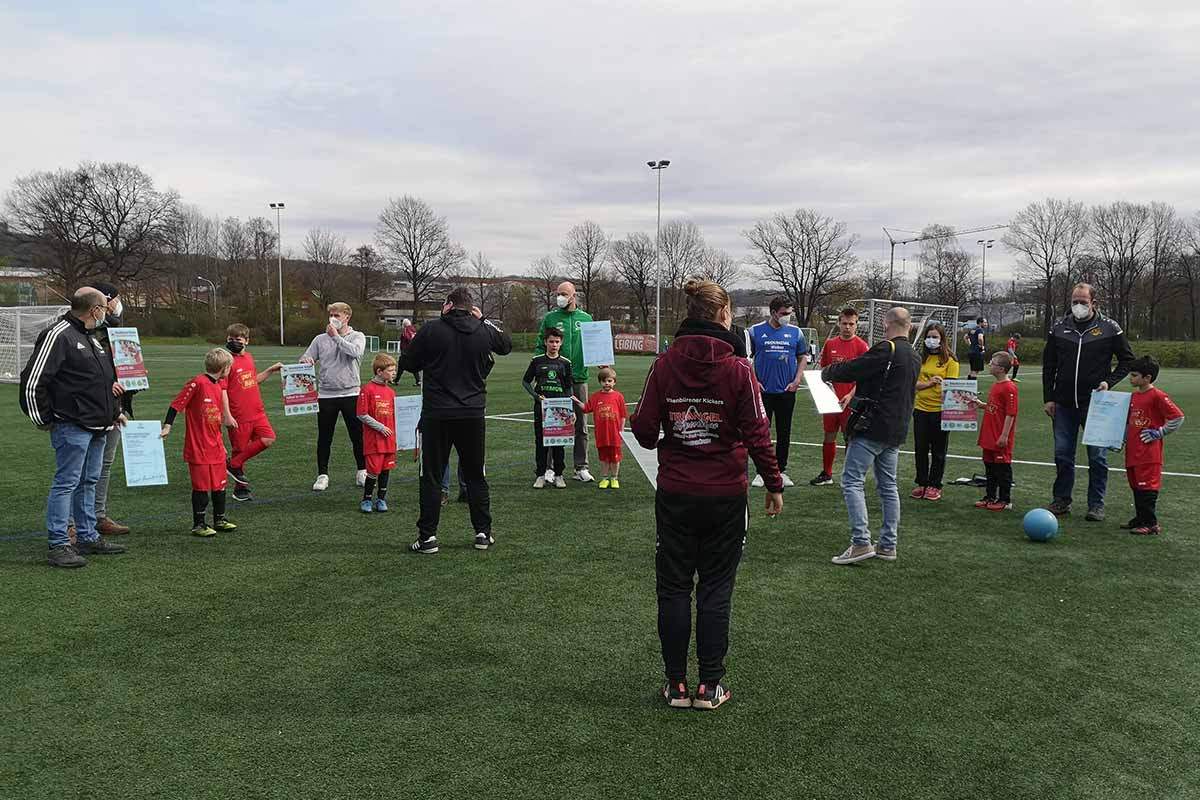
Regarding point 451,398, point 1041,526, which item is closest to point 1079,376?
point 1041,526

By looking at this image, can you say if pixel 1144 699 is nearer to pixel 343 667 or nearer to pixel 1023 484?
pixel 343 667

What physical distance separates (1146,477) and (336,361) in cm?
772

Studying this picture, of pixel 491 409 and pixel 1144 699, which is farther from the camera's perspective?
pixel 491 409

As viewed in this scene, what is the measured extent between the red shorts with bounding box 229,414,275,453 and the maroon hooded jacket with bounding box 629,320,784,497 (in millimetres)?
5780

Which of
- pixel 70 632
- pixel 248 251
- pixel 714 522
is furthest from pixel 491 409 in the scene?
pixel 248 251

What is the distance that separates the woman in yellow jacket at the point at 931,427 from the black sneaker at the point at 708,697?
5680 millimetres

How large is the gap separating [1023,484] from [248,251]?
91.9 meters

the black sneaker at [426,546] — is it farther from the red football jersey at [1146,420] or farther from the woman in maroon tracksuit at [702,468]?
the red football jersey at [1146,420]

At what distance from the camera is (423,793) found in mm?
3135

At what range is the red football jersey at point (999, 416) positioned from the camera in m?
8.11

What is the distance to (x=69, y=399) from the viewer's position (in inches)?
238

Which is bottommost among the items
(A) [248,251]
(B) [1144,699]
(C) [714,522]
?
(B) [1144,699]

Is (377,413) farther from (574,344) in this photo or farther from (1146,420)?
(1146,420)

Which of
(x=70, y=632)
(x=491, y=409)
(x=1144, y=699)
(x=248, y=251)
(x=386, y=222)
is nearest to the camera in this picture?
(x=1144, y=699)
